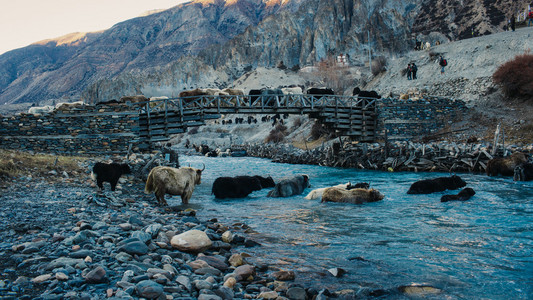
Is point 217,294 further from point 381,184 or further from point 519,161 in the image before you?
point 519,161

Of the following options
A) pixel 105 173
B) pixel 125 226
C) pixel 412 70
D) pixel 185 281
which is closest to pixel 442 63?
pixel 412 70

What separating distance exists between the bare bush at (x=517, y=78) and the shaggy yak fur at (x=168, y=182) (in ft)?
94.5

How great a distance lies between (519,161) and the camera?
17188 millimetres

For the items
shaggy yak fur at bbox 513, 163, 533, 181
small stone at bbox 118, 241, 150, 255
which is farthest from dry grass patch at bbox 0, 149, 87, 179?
shaggy yak fur at bbox 513, 163, 533, 181

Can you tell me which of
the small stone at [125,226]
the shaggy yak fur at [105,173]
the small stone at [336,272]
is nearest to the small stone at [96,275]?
the small stone at [125,226]

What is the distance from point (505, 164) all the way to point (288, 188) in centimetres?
1105

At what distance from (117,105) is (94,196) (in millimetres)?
12264

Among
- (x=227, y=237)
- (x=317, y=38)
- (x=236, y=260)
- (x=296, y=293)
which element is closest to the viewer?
(x=296, y=293)

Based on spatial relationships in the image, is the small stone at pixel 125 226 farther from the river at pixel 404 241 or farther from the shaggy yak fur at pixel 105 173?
the shaggy yak fur at pixel 105 173

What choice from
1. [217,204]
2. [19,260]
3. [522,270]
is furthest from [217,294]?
[217,204]

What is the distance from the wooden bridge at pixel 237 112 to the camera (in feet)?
72.9

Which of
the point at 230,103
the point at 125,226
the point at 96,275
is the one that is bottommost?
the point at 125,226

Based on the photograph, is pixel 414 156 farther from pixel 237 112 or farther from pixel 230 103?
pixel 230 103

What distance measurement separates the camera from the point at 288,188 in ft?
48.9
